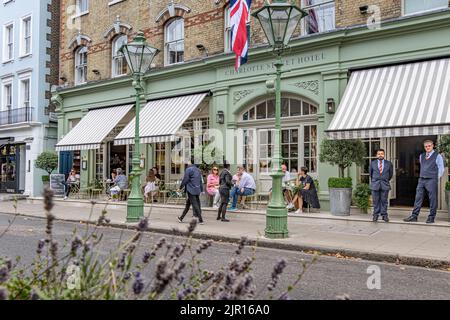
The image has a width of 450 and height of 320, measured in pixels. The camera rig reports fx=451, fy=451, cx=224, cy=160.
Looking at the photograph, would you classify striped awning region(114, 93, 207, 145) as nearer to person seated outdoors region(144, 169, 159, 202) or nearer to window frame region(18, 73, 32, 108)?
person seated outdoors region(144, 169, 159, 202)

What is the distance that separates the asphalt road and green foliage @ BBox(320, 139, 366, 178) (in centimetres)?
405

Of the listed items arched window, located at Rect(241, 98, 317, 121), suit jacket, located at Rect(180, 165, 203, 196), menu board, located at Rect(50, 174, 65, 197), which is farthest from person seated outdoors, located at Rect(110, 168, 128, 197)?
suit jacket, located at Rect(180, 165, 203, 196)

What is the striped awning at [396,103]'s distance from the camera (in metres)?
10.9

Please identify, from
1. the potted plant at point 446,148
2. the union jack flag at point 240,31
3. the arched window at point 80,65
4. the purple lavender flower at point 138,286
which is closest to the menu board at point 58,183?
the arched window at point 80,65

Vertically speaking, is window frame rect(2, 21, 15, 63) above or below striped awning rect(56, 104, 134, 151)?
above

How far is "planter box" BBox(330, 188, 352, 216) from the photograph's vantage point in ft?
39.3

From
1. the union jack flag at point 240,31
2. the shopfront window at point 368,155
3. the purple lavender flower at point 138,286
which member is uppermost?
the union jack flag at point 240,31

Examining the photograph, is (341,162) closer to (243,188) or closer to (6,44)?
(243,188)

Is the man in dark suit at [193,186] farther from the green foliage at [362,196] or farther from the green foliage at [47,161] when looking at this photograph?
the green foliage at [47,161]

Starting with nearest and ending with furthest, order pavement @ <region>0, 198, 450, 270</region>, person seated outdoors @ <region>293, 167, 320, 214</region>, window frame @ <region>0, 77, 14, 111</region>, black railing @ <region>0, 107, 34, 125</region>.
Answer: pavement @ <region>0, 198, 450, 270</region> < person seated outdoors @ <region>293, 167, 320, 214</region> < black railing @ <region>0, 107, 34, 125</region> < window frame @ <region>0, 77, 14, 111</region>
